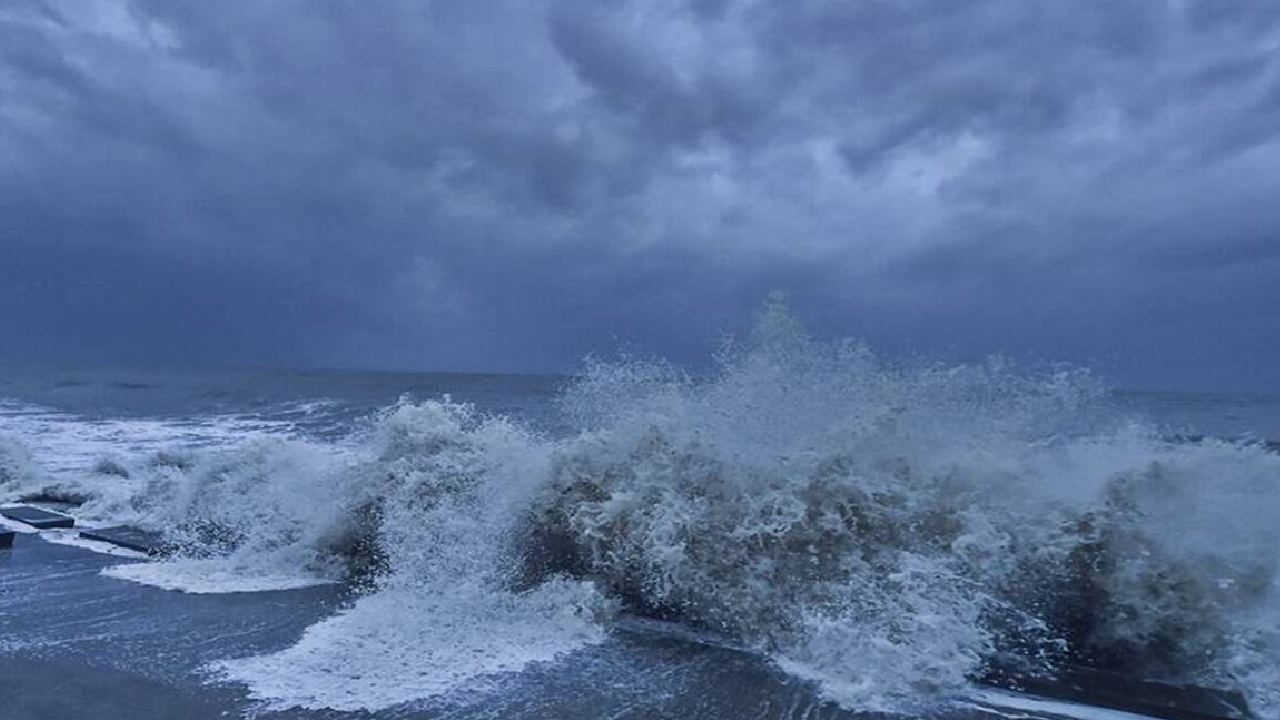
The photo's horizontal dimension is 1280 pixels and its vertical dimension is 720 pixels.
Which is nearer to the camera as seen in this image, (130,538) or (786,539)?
(786,539)

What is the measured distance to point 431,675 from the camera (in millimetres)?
4645

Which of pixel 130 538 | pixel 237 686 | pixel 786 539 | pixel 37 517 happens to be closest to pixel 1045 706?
pixel 786 539

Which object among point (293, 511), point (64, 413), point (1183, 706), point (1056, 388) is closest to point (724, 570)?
point (1183, 706)

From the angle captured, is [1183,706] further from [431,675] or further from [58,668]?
[58,668]

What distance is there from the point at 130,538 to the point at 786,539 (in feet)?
22.0

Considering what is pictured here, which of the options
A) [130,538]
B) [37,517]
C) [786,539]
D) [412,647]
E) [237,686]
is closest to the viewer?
[237,686]

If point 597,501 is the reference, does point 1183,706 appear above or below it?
below

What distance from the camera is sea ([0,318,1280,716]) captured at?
16.5ft

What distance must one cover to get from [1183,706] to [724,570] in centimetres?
280

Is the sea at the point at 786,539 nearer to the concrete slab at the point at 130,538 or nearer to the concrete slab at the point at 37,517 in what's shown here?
the concrete slab at the point at 130,538

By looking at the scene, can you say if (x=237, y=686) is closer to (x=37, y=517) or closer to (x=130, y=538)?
(x=130, y=538)

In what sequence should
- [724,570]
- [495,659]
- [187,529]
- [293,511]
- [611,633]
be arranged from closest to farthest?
[495,659] → [611,633] → [724,570] → [293,511] → [187,529]

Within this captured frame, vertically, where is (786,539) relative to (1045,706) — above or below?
above

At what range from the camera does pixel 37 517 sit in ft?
30.2
